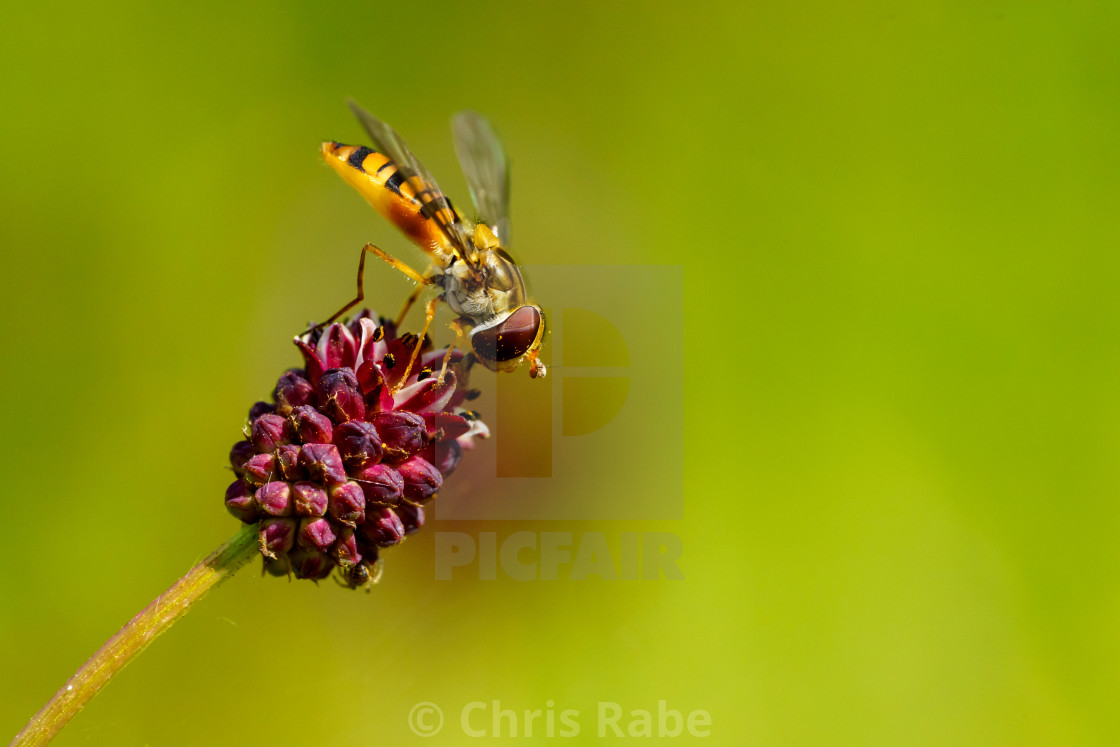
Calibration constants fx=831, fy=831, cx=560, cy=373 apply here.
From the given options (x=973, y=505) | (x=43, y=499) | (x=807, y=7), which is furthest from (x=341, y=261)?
(x=973, y=505)

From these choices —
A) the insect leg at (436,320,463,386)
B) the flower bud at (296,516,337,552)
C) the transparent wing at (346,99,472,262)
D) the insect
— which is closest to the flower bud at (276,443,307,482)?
the flower bud at (296,516,337,552)

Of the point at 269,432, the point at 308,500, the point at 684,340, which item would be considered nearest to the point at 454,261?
the point at 269,432

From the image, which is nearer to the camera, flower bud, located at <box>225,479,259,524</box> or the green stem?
the green stem

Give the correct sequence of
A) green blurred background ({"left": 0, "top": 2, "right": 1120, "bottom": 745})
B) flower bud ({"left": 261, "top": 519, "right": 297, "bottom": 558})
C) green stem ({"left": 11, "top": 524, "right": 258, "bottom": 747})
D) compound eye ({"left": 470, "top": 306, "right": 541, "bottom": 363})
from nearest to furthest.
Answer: green stem ({"left": 11, "top": 524, "right": 258, "bottom": 747}), flower bud ({"left": 261, "top": 519, "right": 297, "bottom": 558}), compound eye ({"left": 470, "top": 306, "right": 541, "bottom": 363}), green blurred background ({"left": 0, "top": 2, "right": 1120, "bottom": 745})

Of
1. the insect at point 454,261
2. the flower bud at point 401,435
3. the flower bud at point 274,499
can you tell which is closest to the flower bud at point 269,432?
the flower bud at point 274,499

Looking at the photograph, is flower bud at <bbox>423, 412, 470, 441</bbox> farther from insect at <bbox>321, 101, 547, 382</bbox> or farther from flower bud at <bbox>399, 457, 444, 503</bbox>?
insect at <bbox>321, 101, 547, 382</bbox>

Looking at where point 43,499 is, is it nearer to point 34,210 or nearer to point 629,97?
point 34,210

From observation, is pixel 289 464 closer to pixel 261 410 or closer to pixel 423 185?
pixel 261 410
